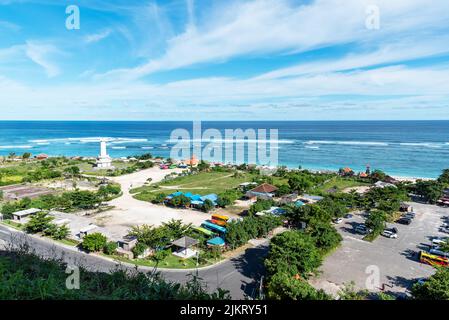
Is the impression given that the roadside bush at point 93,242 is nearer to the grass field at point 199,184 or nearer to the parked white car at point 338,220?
the grass field at point 199,184

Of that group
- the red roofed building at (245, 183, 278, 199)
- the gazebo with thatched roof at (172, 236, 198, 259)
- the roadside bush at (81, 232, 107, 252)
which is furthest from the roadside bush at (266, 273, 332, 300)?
the red roofed building at (245, 183, 278, 199)

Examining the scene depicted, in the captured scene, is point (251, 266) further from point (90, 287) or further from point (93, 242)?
point (90, 287)

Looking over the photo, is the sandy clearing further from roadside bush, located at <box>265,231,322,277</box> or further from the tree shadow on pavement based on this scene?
roadside bush, located at <box>265,231,322,277</box>

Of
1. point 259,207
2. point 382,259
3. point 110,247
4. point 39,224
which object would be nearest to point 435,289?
point 382,259

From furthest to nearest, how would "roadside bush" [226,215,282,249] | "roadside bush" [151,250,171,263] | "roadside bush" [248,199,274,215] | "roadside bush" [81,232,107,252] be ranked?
"roadside bush" [248,199,274,215]
"roadside bush" [226,215,282,249]
"roadside bush" [81,232,107,252]
"roadside bush" [151,250,171,263]

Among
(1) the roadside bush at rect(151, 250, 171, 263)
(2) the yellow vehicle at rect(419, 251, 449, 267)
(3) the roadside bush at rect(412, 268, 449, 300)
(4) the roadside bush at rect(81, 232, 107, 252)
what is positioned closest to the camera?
(3) the roadside bush at rect(412, 268, 449, 300)

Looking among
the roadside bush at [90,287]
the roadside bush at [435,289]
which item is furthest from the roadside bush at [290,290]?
the roadside bush at [90,287]

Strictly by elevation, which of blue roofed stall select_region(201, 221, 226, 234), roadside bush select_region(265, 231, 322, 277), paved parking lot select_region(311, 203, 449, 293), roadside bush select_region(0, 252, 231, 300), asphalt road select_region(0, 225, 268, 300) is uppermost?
roadside bush select_region(0, 252, 231, 300)
